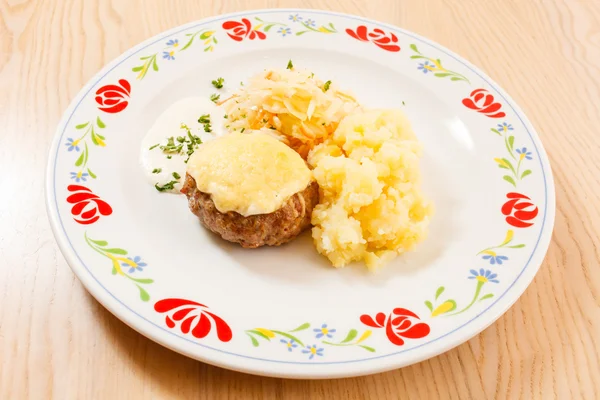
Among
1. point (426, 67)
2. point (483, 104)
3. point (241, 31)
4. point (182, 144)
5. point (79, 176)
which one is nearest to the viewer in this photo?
point (79, 176)

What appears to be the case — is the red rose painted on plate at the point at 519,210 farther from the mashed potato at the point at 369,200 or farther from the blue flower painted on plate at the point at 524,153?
the mashed potato at the point at 369,200

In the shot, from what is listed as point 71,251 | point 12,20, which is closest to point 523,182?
point 71,251

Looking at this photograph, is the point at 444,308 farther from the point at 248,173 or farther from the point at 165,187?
the point at 165,187

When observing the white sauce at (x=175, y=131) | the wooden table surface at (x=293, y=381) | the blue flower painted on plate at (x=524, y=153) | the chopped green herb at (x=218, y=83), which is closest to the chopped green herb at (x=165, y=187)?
the white sauce at (x=175, y=131)

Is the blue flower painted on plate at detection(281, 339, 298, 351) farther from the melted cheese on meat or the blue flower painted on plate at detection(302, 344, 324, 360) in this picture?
the melted cheese on meat

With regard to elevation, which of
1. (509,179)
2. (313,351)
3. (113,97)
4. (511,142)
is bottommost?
(313,351)

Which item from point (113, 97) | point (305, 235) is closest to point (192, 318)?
point (305, 235)
